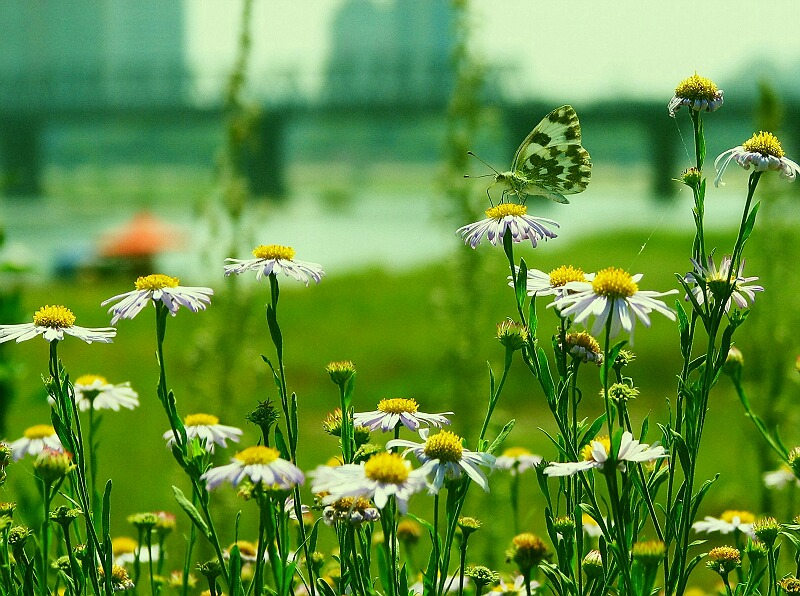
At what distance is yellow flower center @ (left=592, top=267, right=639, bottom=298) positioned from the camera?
153cm

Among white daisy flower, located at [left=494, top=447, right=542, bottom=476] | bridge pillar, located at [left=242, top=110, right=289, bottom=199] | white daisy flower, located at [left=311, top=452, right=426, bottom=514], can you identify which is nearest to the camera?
white daisy flower, located at [left=311, top=452, right=426, bottom=514]

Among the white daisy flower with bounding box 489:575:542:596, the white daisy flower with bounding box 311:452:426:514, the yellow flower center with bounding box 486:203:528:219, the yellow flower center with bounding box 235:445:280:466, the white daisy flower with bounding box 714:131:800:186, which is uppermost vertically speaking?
the white daisy flower with bounding box 714:131:800:186

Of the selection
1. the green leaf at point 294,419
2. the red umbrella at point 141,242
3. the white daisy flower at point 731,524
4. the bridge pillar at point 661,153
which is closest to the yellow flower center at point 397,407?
the green leaf at point 294,419

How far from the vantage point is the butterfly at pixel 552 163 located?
2.16 metres

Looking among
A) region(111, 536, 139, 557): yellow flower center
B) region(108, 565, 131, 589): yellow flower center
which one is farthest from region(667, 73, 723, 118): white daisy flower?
region(111, 536, 139, 557): yellow flower center

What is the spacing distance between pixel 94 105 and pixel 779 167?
6493 centimetres

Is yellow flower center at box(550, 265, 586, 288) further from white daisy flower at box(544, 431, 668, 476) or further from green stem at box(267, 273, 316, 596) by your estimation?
green stem at box(267, 273, 316, 596)

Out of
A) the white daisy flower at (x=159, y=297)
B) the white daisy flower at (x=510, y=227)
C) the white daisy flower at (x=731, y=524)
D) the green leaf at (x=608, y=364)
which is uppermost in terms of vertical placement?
the white daisy flower at (x=510, y=227)

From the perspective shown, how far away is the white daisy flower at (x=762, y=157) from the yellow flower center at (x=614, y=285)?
0.24 metres

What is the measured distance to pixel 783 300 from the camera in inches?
237

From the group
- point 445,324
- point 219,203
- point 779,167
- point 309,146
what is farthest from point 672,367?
point 309,146

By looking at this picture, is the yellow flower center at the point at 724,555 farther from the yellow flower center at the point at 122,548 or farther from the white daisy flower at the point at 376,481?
the yellow flower center at the point at 122,548

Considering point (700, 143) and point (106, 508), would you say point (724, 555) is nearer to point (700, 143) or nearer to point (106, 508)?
point (700, 143)

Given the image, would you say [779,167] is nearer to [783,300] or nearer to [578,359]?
[578,359]
